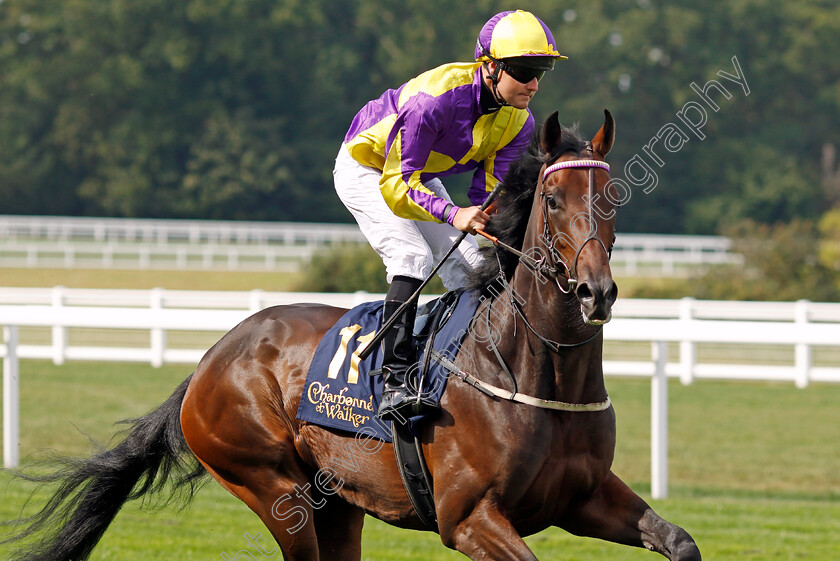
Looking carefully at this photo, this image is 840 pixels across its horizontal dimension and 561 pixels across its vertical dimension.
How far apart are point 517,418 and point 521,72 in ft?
3.84

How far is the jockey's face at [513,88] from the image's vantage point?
12.1 ft

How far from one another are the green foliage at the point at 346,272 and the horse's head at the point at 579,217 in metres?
15.0

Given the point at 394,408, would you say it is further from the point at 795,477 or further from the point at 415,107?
the point at 795,477

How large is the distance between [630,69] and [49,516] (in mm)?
38130

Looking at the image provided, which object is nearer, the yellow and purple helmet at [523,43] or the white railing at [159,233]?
the yellow and purple helmet at [523,43]

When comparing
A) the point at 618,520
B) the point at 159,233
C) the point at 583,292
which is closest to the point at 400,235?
the point at 583,292

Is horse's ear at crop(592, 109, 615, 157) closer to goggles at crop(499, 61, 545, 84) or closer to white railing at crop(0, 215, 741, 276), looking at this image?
goggles at crop(499, 61, 545, 84)

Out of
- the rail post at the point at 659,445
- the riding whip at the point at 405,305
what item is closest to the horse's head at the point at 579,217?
the riding whip at the point at 405,305

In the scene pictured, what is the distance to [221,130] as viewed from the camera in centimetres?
3841

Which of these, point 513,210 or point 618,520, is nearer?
point 618,520

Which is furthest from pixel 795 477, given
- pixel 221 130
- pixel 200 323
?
pixel 221 130

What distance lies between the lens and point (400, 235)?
405 centimetres

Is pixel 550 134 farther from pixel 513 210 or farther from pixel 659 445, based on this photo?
pixel 659 445

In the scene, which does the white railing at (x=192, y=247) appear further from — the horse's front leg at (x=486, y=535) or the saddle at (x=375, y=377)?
the horse's front leg at (x=486, y=535)
